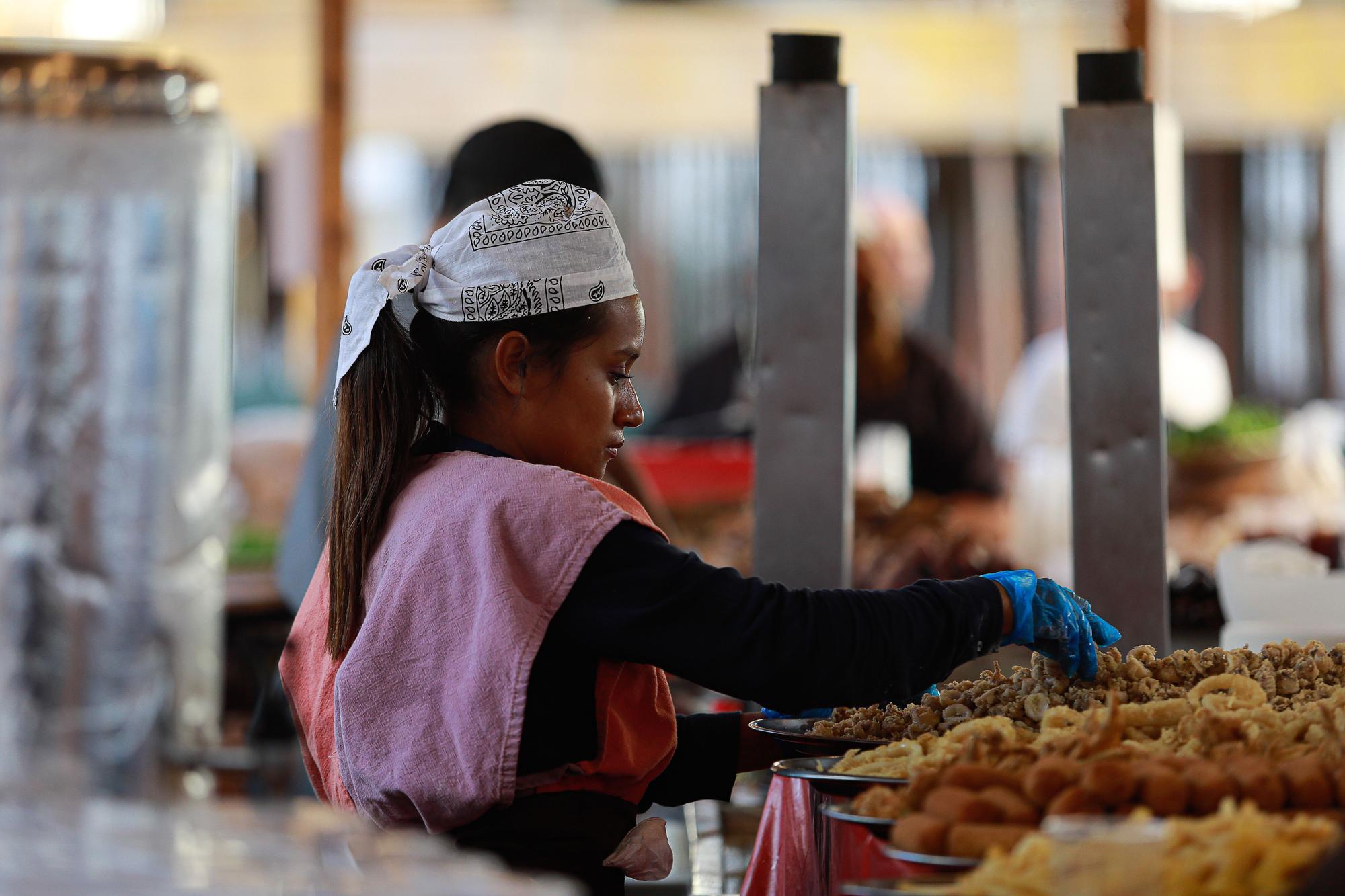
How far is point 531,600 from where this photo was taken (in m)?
1.25

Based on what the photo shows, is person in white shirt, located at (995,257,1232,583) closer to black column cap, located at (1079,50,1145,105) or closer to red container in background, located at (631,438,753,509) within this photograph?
red container in background, located at (631,438,753,509)

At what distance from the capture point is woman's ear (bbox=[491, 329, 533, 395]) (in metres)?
1.38

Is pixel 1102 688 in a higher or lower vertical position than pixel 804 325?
lower

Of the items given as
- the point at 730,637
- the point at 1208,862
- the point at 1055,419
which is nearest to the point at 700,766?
the point at 730,637

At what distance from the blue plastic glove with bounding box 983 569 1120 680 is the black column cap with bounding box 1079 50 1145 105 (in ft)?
2.87

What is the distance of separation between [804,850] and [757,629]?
0.88 feet

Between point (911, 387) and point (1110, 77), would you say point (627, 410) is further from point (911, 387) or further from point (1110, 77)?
point (911, 387)

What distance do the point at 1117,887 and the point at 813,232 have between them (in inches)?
48.8

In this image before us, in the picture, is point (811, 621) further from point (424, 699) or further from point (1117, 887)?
point (1117, 887)

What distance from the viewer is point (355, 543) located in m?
1.37

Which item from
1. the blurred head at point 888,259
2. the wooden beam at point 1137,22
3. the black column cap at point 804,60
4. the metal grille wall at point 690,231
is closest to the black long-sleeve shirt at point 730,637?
the black column cap at point 804,60

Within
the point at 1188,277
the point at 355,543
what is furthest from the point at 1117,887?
the point at 1188,277

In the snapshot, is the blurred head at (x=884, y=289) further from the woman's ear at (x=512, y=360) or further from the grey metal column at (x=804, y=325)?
the woman's ear at (x=512, y=360)

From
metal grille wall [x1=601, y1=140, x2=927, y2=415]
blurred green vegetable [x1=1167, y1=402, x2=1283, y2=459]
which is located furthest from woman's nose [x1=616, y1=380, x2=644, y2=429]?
metal grille wall [x1=601, y1=140, x2=927, y2=415]
